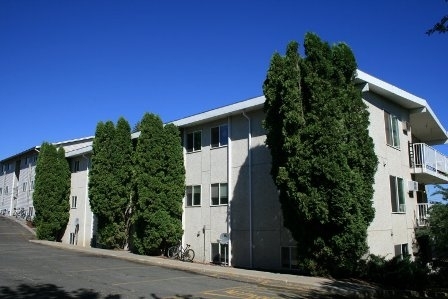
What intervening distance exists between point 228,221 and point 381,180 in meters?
7.41

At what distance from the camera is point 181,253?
2239cm

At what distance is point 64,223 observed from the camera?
33438 mm

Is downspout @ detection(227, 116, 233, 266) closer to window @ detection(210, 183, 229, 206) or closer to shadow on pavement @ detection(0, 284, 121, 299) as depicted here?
window @ detection(210, 183, 229, 206)

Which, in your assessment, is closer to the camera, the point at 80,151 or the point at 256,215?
the point at 256,215

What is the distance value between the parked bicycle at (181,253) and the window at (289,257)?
5790 millimetres

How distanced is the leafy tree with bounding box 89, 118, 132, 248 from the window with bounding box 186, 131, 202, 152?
5.14 meters

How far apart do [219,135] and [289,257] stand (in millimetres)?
7480

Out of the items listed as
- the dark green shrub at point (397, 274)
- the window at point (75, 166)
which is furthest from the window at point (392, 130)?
the window at point (75, 166)

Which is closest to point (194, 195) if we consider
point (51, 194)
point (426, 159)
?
point (426, 159)

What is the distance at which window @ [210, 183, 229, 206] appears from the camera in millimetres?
21438

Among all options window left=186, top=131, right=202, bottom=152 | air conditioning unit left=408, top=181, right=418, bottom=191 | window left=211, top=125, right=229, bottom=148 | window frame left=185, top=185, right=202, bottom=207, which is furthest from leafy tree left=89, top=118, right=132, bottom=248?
air conditioning unit left=408, top=181, right=418, bottom=191

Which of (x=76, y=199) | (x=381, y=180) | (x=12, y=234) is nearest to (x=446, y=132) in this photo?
(x=381, y=180)

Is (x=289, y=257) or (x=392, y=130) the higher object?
(x=392, y=130)

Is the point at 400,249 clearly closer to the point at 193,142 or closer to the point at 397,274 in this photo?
the point at 397,274
